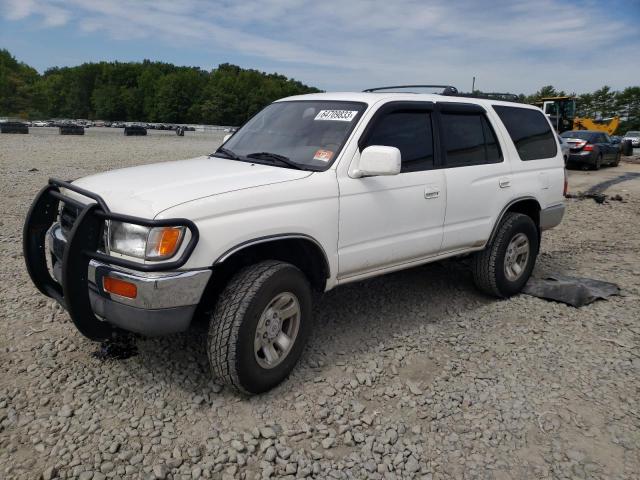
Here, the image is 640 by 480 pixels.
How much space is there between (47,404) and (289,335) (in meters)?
1.49

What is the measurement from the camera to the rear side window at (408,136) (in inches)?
154

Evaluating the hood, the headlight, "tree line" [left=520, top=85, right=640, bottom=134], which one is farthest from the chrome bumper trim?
"tree line" [left=520, top=85, right=640, bottom=134]

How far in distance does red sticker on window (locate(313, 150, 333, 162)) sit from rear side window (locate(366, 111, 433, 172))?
A: 0.34 metres

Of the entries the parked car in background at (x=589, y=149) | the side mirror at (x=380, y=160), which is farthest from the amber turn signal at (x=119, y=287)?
the parked car in background at (x=589, y=149)

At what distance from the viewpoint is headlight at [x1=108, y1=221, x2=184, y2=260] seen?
2771 millimetres

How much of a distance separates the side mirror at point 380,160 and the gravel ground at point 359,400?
4.55 feet

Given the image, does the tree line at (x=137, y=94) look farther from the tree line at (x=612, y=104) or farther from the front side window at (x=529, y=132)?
the front side window at (x=529, y=132)

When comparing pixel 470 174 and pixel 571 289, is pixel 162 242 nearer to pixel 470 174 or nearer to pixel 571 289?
pixel 470 174

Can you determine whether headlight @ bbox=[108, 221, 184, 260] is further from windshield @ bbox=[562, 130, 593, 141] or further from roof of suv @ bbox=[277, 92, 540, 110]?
windshield @ bbox=[562, 130, 593, 141]

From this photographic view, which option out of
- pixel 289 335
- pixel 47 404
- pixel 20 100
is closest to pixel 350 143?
pixel 289 335

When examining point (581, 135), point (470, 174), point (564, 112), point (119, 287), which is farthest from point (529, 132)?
point (564, 112)

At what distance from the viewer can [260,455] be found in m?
2.78

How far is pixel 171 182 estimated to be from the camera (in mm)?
3186

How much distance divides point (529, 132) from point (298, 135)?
2.59 m
